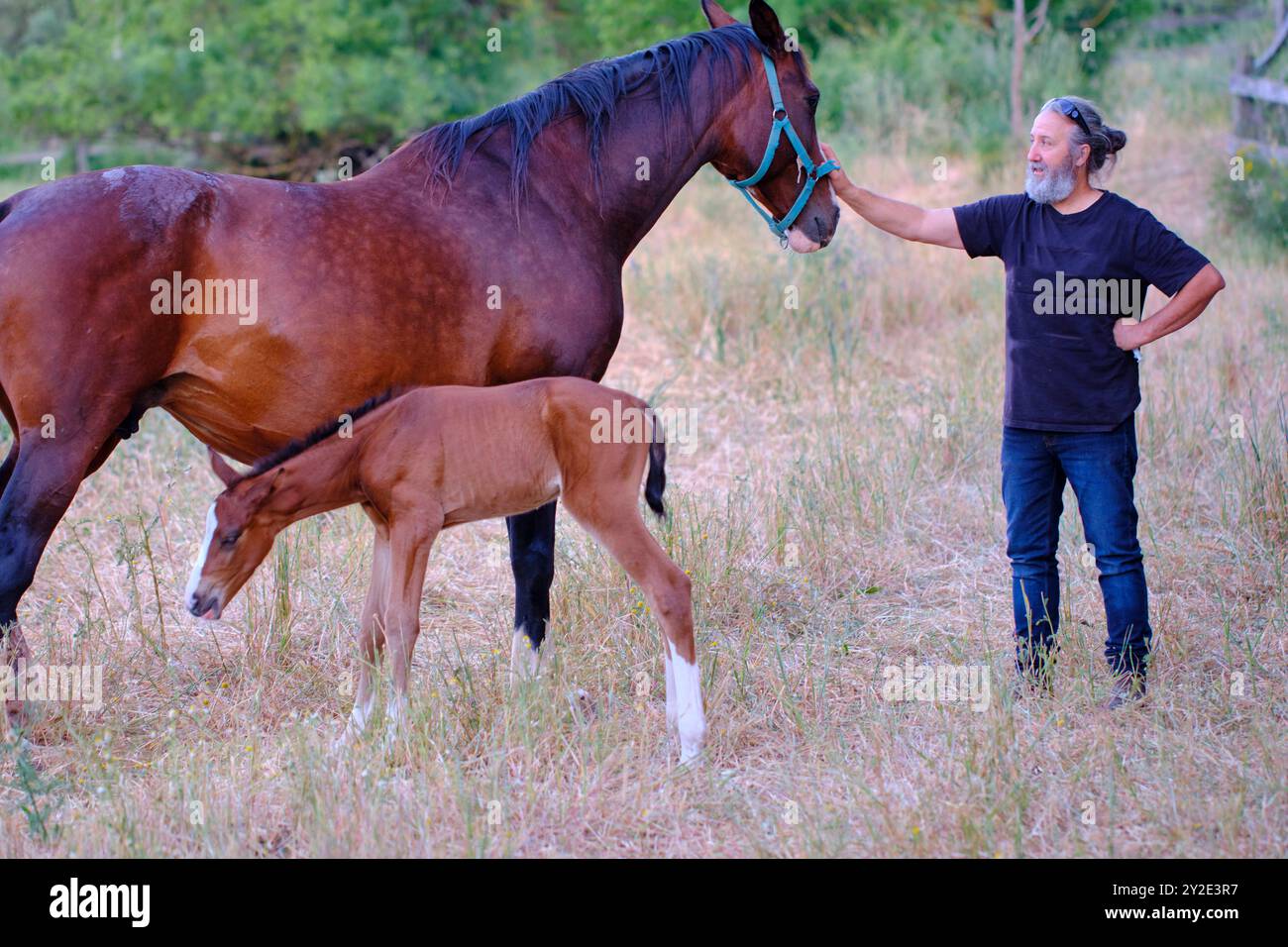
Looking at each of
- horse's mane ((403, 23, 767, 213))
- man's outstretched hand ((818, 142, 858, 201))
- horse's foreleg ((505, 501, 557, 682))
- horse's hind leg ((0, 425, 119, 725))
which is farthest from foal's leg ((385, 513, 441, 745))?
man's outstretched hand ((818, 142, 858, 201))

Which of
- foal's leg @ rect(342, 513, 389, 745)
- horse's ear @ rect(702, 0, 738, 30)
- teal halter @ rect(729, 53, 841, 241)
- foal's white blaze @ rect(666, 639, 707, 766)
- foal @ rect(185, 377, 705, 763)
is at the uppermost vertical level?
horse's ear @ rect(702, 0, 738, 30)

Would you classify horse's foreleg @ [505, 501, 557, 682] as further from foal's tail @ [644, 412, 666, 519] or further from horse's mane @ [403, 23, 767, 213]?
horse's mane @ [403, 23, 767, 213]

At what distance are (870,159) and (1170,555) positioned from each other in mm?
9323

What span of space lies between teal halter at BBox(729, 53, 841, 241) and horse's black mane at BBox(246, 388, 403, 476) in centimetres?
178

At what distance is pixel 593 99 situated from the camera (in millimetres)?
4758

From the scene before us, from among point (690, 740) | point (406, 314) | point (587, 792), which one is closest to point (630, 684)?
point (690, 740)

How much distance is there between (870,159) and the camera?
46.4ft

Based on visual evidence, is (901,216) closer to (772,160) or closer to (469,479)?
(772,160)

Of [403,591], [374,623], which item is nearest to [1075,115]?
[403,591]

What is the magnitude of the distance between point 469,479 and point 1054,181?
2347 millimetres

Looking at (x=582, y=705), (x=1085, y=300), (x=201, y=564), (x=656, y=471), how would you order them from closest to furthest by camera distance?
(x=201, y=564)
(x=656, y=471)
(x=1085, y=300)
(x=582, y=705)

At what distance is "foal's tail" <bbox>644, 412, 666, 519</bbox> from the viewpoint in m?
4.30

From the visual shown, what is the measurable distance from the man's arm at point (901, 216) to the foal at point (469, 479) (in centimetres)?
140
